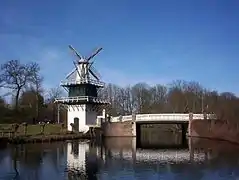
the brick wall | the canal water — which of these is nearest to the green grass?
the brick wall

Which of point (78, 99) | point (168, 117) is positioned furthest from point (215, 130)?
point (78, 99)

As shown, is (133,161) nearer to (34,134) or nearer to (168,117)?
(34,134)

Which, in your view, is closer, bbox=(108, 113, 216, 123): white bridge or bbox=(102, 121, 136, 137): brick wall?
bbox=(108, 113, 216, 123): white bridge

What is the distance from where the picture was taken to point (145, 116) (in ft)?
197

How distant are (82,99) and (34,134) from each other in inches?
449

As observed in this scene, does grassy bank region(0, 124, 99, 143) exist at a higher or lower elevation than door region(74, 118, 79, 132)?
lower

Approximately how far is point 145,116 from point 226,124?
12854 millimetres

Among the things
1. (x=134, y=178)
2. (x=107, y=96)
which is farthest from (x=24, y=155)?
(x=107, y=96)

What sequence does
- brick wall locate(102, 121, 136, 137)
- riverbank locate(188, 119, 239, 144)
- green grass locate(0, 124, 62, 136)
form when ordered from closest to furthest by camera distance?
riverbank locate(188, 119, 239, 144) < green grass locate(0, 124, 62, 136) < brick wall locate(102, 121, 136, 137)

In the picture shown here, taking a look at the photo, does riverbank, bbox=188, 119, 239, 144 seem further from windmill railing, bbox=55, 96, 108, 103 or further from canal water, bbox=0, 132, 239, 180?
windmill railing, bbox=55, 96, 108, 103

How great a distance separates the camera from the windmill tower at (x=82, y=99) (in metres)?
61.3

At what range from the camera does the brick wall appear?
62094mm

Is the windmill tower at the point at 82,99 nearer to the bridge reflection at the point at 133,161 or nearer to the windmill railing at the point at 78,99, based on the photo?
the windmill railing at the point at 78,99

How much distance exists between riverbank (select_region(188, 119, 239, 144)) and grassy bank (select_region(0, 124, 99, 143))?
14977 millimetres
